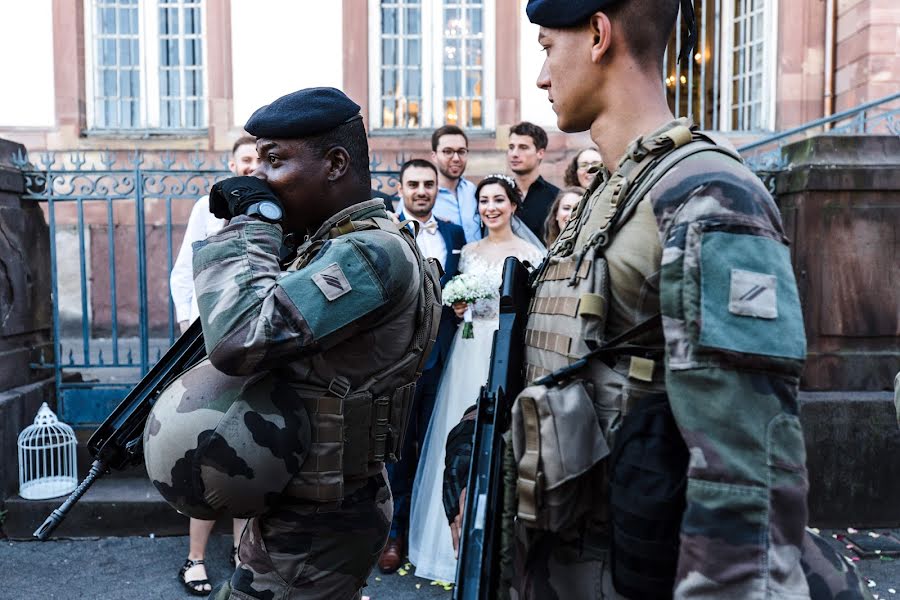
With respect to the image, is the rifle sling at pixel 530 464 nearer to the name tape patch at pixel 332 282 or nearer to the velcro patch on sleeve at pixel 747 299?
the velcro patch on sleeve at pixel 747 299

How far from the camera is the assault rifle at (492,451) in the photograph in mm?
1330

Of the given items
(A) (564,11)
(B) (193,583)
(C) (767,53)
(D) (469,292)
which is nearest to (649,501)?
(A) (564,11)

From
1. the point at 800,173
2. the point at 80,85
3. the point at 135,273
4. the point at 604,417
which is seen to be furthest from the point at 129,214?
the point at 604,417

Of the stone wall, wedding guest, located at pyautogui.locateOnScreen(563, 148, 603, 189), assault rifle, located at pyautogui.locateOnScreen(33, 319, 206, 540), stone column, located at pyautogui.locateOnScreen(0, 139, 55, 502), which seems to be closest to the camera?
assault rifle, located at pyautogui.locateOnScreen(33, 319, 206, 540)

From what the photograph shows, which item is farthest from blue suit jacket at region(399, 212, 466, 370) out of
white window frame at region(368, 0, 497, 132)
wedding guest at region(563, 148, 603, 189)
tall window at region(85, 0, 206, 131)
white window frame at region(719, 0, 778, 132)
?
white window frame at region(719, 0, 778, 132)

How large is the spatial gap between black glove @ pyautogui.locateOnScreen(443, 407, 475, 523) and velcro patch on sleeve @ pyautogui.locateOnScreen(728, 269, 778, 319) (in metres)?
0.65

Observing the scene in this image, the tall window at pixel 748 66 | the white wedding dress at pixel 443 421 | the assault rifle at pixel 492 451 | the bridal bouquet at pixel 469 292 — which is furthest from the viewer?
the tall window at pixel 748 66

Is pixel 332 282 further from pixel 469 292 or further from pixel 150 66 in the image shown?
pixel 150 66

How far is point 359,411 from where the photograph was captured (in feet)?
6.80

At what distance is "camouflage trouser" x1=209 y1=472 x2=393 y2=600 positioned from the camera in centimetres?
201

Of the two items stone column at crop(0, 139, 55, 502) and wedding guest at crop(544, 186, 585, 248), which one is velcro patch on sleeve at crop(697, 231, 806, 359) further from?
stone column at crop(0, 139, 55, 502)

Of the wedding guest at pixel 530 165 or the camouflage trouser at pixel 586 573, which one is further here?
the wedding guest at pixel 530 165

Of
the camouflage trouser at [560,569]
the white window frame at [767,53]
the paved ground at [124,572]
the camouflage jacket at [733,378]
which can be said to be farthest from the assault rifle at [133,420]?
the white window frame at [767,53]

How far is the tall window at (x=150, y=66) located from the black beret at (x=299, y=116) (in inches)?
331
